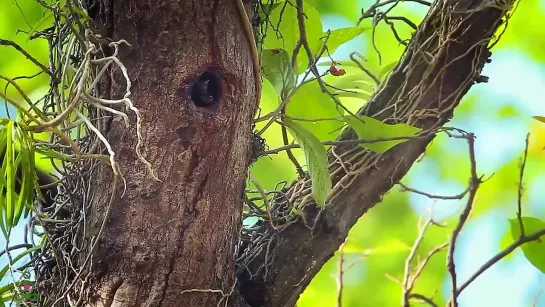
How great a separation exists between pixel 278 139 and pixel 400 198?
14.3 inches

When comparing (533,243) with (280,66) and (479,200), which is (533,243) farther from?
(280,66)

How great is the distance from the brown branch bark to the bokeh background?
1.48ft

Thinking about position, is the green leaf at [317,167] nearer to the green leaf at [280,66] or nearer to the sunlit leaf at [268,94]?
the green leaf at [280,66]

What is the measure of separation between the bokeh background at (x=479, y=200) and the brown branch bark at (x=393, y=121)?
452 mm

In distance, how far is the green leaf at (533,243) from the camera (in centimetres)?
86

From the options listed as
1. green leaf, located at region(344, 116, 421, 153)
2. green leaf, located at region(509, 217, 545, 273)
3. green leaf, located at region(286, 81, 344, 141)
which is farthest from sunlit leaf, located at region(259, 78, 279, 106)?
green leaf, located at region(509, 217, 545, 273)

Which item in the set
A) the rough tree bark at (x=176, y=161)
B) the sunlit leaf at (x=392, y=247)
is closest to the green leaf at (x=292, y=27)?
the rough tree bark at (x=176, y=161)

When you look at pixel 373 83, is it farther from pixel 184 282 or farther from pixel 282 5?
pixel 184 282

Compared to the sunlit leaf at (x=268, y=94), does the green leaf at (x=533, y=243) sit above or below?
below

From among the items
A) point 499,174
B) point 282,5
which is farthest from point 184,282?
point 499,174

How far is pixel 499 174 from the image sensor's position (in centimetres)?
121

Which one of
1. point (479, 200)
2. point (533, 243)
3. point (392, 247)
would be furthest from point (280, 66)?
point (479, 200)

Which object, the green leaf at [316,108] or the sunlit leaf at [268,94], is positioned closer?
the green leaf at [316,108]

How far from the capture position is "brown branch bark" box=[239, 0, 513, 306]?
64 centimetres
